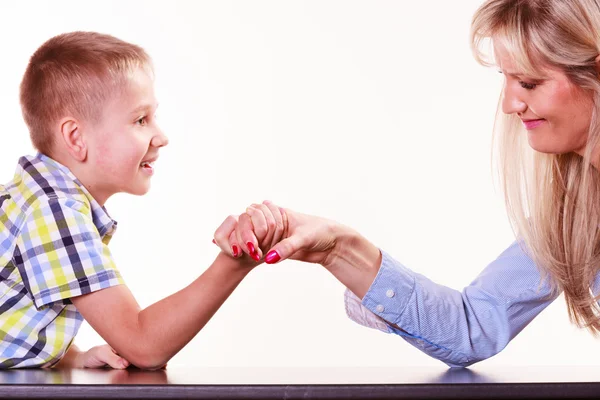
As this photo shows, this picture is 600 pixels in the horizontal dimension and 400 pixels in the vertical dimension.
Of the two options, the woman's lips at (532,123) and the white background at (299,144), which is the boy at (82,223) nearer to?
the woman's lips at (532,123)

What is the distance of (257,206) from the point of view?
133cm

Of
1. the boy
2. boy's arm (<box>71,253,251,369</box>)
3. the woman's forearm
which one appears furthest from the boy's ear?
the woman's forearm

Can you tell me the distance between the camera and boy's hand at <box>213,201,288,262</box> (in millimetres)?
1221

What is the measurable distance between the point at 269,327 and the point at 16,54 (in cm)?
144

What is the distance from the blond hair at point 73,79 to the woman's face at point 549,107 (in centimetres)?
64

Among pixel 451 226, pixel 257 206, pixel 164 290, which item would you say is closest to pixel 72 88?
pixel 257 206

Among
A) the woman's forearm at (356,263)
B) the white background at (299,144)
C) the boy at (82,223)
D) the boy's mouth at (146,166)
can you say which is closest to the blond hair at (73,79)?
the boy at (82,223)

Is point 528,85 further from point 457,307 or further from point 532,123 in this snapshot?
point 457,307

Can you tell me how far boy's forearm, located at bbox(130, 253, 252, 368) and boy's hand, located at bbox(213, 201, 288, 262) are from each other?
4 cm

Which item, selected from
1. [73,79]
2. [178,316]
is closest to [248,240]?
[178,316]

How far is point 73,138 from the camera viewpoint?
4.70 feet

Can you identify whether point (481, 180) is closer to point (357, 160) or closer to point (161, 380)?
point (357, 160)

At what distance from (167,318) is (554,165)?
0.81 meters

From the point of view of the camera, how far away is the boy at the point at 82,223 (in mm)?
1217
